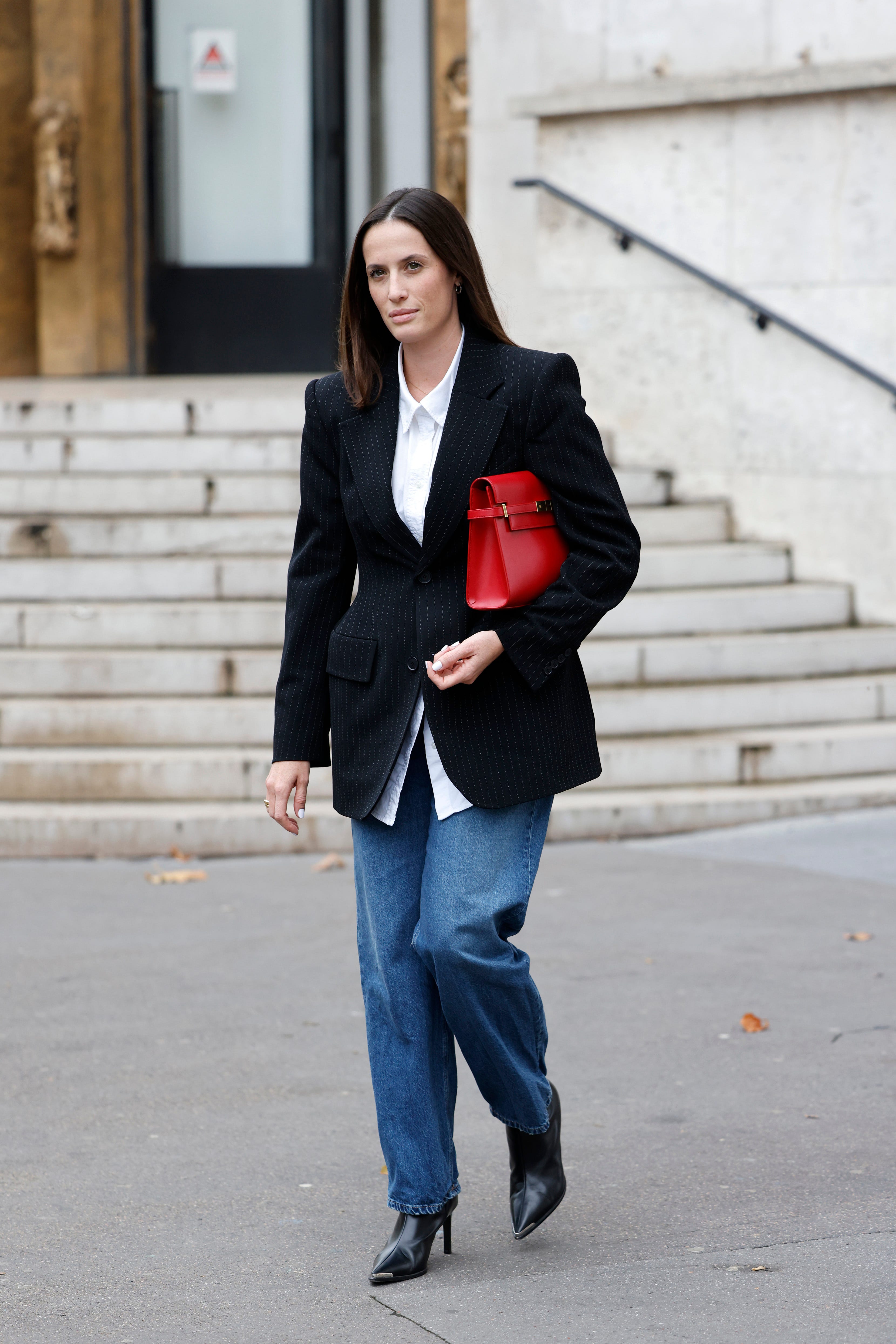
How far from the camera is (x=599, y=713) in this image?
305 inches

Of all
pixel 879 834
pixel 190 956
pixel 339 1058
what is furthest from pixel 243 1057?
pixel 879 834

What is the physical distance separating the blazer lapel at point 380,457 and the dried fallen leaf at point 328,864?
3.58m

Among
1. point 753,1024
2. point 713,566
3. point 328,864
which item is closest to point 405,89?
point 713,566

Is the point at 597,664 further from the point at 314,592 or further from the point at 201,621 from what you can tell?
the point at 314,592

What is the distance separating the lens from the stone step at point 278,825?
701 centimetres

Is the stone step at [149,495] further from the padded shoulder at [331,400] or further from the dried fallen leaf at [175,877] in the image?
A: the padded shoulder at [331,400]

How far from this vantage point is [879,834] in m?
7.11

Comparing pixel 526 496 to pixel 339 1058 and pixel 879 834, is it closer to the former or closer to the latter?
pixel 339 1058

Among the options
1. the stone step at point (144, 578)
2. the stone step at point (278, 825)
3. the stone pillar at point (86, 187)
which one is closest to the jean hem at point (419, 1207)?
the stone step at point (278, 825)

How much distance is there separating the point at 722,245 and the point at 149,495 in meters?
3.27

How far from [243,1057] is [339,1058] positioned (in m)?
0.25

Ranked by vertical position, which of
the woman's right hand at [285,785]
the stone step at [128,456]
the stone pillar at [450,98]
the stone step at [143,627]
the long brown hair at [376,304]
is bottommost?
the stone step at [143,627]

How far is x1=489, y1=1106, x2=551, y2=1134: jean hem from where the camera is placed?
3424mm

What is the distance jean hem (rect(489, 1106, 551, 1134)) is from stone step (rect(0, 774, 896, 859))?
11.5 ft
